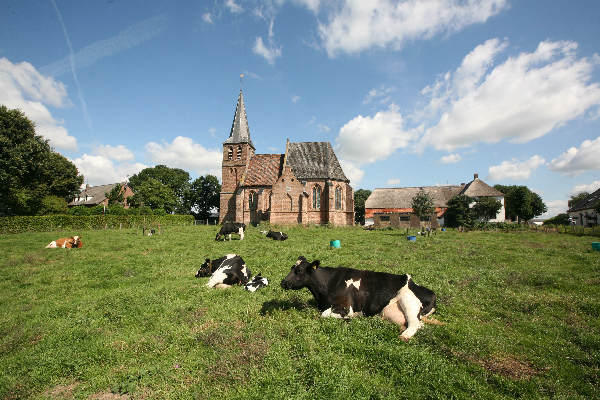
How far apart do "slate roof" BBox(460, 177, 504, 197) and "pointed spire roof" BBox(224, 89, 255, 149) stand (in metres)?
47.1

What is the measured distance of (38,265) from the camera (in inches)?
462

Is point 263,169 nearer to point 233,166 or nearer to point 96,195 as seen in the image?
point 233,166

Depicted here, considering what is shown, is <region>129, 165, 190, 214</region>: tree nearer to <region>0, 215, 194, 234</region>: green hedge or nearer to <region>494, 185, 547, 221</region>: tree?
<region>0, 215, 194, 234</region>: green hedge

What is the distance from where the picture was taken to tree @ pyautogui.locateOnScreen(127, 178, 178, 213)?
5794cm

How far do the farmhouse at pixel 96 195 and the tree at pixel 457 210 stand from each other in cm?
6975

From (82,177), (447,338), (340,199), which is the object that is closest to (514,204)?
(340,199)

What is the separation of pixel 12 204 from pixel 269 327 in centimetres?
4643

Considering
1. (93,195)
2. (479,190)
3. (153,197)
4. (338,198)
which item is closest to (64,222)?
(153,197)

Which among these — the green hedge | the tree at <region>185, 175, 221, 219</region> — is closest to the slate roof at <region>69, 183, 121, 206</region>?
the tree at <region>185, 175, 221, 219</region>

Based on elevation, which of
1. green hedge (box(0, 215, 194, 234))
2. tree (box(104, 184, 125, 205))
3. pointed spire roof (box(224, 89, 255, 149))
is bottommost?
green hedge (box(0, 215, 194, 234))

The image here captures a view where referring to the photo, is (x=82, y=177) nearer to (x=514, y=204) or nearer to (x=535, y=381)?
(x=535, y=381)

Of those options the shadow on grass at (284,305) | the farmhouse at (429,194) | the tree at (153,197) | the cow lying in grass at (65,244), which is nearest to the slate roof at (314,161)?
the farmhouse at (429,194)

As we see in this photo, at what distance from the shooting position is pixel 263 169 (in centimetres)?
4344

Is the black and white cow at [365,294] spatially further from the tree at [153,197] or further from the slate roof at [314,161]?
the tree at [153,197]
